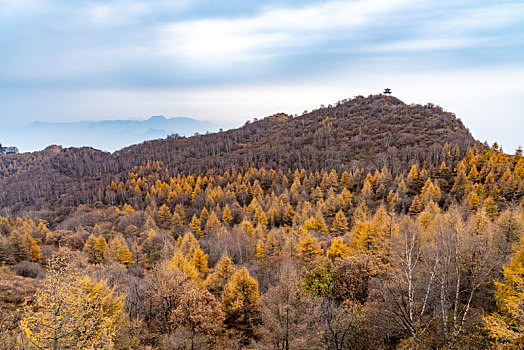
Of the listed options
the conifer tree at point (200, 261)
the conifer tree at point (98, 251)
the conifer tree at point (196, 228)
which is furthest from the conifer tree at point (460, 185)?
the conifer tree at point (98, 251)

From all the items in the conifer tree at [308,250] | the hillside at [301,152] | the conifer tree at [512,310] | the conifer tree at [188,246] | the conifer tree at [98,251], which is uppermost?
the hillside at [301,152]

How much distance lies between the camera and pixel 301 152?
449ft

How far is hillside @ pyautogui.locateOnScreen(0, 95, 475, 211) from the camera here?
116m

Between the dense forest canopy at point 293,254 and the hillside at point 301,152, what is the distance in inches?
59.5

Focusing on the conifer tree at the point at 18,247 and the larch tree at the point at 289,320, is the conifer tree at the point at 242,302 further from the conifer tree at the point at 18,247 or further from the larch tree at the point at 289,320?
the conifer tree at the point at 18,247

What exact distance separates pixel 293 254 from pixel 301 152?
98863 mm

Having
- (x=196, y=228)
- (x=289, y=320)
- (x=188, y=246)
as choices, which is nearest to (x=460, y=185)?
(x=188, y=246)

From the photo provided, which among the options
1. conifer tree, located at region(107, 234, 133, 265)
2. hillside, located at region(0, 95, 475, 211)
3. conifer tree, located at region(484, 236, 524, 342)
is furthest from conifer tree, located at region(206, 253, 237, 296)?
hillside, located at region(0, 95, 475, 211)

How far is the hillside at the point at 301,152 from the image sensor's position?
115812mm

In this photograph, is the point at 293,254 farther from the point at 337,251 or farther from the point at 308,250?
the point at 337,251

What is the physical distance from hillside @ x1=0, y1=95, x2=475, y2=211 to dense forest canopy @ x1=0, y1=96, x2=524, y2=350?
4.96ft

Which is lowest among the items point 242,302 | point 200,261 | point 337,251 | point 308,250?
point 200,261

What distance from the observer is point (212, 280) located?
3344 cm

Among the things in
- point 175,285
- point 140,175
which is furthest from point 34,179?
point 175,285
